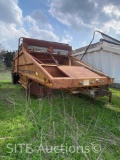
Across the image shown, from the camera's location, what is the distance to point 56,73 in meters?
4.01

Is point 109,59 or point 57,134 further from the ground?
point 109,59

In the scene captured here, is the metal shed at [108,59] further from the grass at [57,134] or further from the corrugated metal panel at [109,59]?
the grass at [57,134]

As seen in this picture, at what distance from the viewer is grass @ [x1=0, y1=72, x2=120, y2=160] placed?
2.14 metres

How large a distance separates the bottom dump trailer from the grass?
0.55 meters

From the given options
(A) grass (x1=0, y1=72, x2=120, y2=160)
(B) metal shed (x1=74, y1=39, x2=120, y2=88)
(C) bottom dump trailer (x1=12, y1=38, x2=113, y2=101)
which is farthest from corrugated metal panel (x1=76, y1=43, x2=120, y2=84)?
(A) grass (x1=0, y1=72, x2=120, y2=160)

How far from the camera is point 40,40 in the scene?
564 cm

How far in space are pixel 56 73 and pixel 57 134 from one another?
1699 millimetres

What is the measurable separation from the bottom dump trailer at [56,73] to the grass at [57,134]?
0.55 meters

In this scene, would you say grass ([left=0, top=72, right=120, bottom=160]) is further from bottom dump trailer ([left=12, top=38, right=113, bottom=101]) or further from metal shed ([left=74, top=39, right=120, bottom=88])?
metal shed ([left=74, top=39, right=120, bottom=88])

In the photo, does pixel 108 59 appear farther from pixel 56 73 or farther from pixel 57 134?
pixel 57 134

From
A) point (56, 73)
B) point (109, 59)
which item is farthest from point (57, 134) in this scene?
point (109, 59)

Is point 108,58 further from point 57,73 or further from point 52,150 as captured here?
point 52,150

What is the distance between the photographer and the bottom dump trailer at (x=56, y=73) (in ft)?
11.3

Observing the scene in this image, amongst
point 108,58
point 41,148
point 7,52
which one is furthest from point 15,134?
point 7,52
